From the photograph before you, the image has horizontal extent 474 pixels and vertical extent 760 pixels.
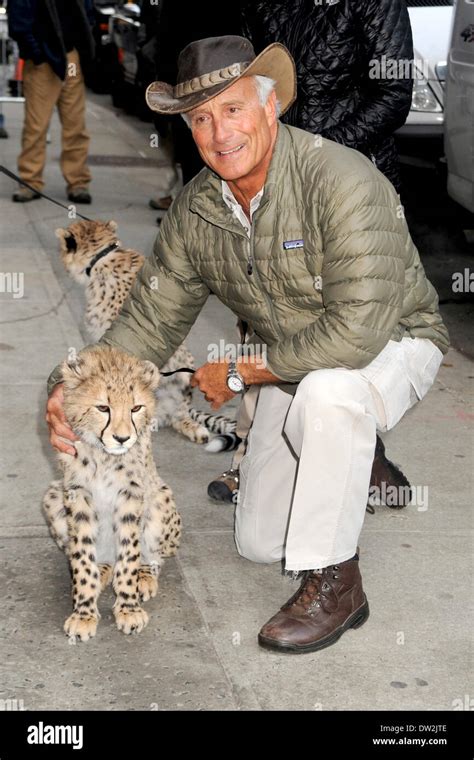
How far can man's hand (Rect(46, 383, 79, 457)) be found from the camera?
409 cm

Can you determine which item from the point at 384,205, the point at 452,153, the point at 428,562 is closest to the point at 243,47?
the point at 384,205

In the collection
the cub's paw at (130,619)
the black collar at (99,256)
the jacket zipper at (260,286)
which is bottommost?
the cub's paw at (130,619)

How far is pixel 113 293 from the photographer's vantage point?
604 centimetres

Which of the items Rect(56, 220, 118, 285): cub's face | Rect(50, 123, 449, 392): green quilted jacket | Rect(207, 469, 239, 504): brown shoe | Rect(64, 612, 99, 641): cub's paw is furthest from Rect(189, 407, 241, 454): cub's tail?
Rect(64, 612, 99, 641): cub's paw

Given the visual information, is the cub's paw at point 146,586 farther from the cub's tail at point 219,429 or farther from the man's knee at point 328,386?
the cub's tail at point 219,429

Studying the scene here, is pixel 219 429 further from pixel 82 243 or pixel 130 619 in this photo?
pixel 130 619

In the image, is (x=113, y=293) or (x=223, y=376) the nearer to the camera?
(x=223, y=376)

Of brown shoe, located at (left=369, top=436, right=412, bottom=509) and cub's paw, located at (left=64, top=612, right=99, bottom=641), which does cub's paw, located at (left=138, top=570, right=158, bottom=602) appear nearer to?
cub's paw, located at (left=64, top=612, right=99, bottom=641)

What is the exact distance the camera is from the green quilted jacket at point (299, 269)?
3.88m

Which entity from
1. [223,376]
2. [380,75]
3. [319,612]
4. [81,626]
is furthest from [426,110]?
[81,626]

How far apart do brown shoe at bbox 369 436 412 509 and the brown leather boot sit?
941 mm

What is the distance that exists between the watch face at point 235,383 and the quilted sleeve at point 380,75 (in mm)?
1497

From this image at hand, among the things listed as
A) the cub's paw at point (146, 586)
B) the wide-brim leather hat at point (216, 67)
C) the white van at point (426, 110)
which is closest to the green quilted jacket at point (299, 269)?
the wide-brim leather hat at point (216, 67)

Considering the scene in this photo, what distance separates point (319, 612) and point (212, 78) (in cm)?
184
